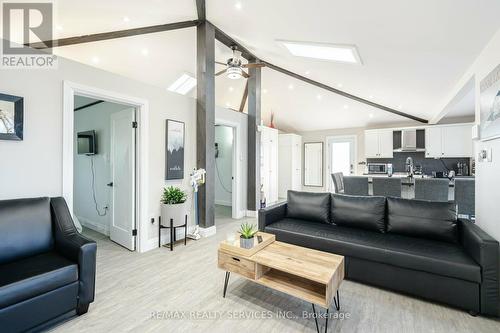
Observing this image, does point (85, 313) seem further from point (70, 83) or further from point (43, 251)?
point (70, 83)

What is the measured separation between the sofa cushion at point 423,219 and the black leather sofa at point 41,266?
321 centimetres

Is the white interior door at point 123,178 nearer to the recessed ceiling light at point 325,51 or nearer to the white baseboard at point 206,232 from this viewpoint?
the white baseboard at point 206,232

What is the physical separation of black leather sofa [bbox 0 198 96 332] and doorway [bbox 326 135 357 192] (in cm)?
738

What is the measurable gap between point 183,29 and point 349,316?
15.5ft

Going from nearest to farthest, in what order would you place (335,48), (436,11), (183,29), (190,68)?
(436,11) < (335,48) < (183,29) < (190,68)

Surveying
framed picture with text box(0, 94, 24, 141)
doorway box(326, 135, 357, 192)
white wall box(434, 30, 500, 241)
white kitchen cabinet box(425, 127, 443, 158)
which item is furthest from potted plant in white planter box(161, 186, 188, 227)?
white kitchen cabinet box(425, 127, 443, 158)

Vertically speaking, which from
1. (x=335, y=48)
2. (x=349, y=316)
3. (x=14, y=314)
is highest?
(x=335, y=48)

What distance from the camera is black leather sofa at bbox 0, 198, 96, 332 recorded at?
1.64 metres

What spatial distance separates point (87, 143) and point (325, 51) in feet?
15.0

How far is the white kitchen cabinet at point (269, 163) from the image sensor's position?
6.49 m

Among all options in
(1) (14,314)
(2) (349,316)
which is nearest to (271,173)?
(2) (349,316)

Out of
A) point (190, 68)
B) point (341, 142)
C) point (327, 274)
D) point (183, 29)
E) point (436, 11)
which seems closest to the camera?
point (327, 274)

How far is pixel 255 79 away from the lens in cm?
548

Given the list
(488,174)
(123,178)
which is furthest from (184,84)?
(488,174)
